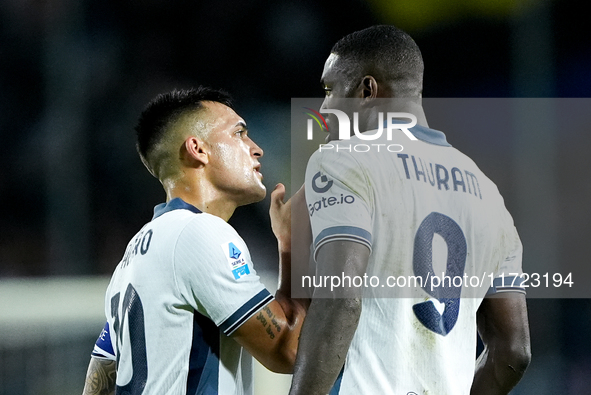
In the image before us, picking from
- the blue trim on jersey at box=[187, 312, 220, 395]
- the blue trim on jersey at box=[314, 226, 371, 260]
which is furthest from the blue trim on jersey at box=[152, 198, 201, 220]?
the blue trim on jersey at box=[314, 226, 371, 260]

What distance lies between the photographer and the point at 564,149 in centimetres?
478

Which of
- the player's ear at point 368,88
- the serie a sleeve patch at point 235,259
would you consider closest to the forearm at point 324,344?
the serie a sleeve patch at point 235,259

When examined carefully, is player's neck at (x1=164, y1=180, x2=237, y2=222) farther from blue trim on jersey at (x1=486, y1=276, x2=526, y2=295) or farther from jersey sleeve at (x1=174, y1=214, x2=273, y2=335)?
blue trim on jersey at (x1=486, y1=276, x2=526, y2=295)

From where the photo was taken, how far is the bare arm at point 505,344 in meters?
2.12

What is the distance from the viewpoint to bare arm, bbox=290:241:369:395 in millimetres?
1638

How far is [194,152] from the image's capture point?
257 cm

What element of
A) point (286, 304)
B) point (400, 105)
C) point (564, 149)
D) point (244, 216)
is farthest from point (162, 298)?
point (564, 149)

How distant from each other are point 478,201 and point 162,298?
1032 mm

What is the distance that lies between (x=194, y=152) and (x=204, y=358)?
2.65 ft

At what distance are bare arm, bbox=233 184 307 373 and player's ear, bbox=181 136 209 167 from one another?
52 cm

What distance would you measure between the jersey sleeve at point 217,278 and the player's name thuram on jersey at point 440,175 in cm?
65

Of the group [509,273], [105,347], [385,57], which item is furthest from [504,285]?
[105,347]

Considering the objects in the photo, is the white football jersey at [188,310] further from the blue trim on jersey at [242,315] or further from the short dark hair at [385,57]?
the short dark hair at [385,57]

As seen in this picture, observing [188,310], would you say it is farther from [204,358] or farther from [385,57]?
[385,57]
